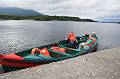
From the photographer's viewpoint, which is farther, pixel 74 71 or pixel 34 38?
pixel 34 38

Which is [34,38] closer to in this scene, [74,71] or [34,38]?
[34,38]

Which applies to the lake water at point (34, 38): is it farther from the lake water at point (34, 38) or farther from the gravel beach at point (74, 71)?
the gravel beach at point (74, 71)

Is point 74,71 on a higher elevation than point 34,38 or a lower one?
higher

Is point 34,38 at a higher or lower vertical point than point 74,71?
lower

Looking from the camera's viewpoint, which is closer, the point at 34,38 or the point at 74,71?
the point at 74,71

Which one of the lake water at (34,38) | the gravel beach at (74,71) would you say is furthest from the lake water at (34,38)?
the gravel beach at (74,71)

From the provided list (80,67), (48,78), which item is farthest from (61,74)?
(80,67)

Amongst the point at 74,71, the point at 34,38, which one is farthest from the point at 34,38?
the point at 74,71

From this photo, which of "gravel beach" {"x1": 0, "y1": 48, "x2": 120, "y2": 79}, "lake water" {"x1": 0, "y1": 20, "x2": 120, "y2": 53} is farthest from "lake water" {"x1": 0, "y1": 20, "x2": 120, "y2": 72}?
"gravel beach" {"x1": 0, "y1": 48, "x2": 120, "y2": 79}

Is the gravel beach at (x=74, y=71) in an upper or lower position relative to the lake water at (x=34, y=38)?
upper

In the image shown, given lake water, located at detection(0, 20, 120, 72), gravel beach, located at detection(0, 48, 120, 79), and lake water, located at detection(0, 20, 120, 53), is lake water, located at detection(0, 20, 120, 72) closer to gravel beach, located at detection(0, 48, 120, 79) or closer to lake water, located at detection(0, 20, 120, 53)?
lake water, located at detection(0, 20, 120, 53)

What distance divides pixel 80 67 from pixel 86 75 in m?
2.35

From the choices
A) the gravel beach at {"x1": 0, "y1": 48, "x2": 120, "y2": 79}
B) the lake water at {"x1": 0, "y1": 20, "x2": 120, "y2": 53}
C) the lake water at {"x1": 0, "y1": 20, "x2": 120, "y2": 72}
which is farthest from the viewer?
the lake water at {"x1": 0, "y1": 20, "x2": 120, "y2": 53}

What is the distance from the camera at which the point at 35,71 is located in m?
17.3
